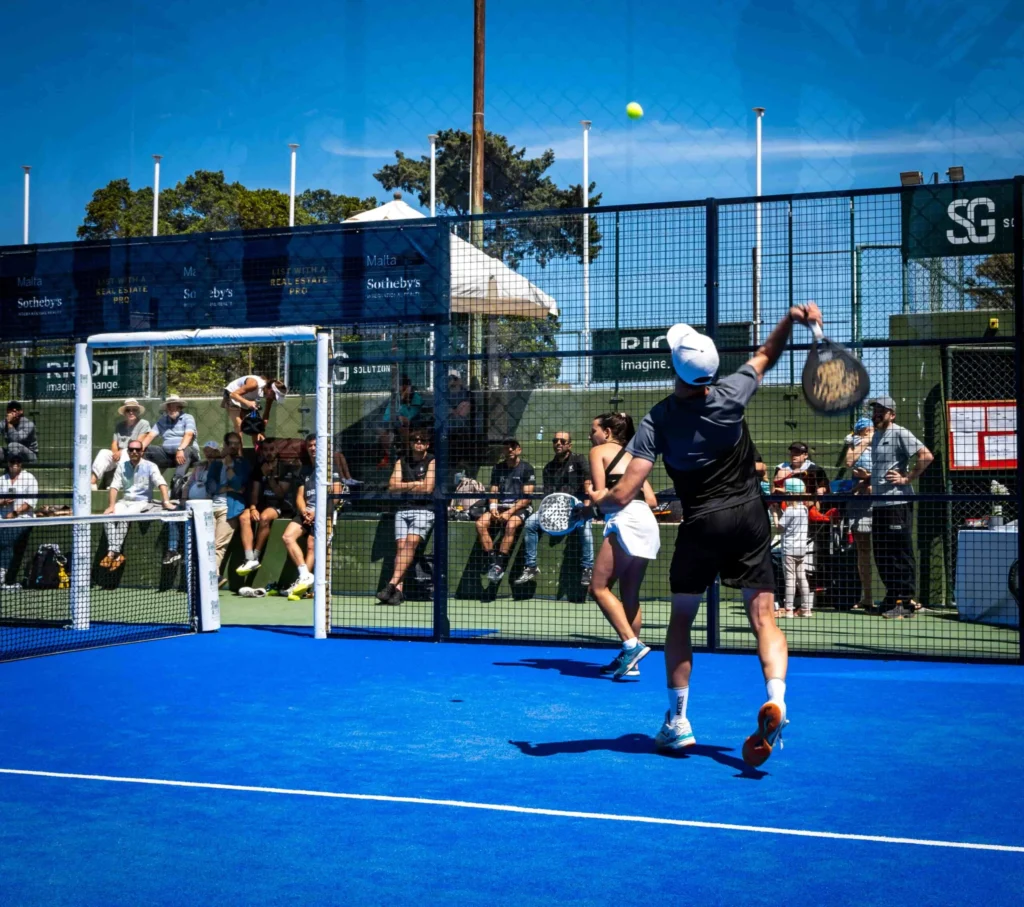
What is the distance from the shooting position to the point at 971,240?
30.4 feet

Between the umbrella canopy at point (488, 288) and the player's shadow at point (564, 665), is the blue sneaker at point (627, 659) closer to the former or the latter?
the player's shadow at point (564, 665)

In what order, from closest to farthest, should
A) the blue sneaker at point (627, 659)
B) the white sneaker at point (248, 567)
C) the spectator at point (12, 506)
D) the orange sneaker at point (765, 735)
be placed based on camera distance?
the orange sneaker at point (765, 735) < the blue sneaker at point (627, 659) < the spectator at point (12, 506) < the white sneaker at point (248, 567)

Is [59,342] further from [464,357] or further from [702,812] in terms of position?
[702,812]

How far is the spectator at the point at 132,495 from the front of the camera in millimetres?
14742

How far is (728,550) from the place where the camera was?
6.00m

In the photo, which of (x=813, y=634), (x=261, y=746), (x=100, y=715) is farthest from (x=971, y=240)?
(x=100, y=715)

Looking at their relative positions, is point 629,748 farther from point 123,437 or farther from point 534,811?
point 123,437

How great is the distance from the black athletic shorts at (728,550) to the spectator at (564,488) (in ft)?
13.8

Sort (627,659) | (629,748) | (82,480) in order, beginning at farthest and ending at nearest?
(82,480)
(627,659)
(629,748)

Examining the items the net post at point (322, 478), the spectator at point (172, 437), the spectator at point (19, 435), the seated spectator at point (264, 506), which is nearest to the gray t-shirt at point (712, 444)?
the net post at point (322, 478)

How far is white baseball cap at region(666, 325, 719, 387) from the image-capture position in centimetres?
588

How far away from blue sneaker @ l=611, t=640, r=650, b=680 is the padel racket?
3282 millimetres

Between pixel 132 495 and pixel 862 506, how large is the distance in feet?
28.2

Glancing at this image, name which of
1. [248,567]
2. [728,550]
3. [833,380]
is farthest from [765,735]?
[248,567]
